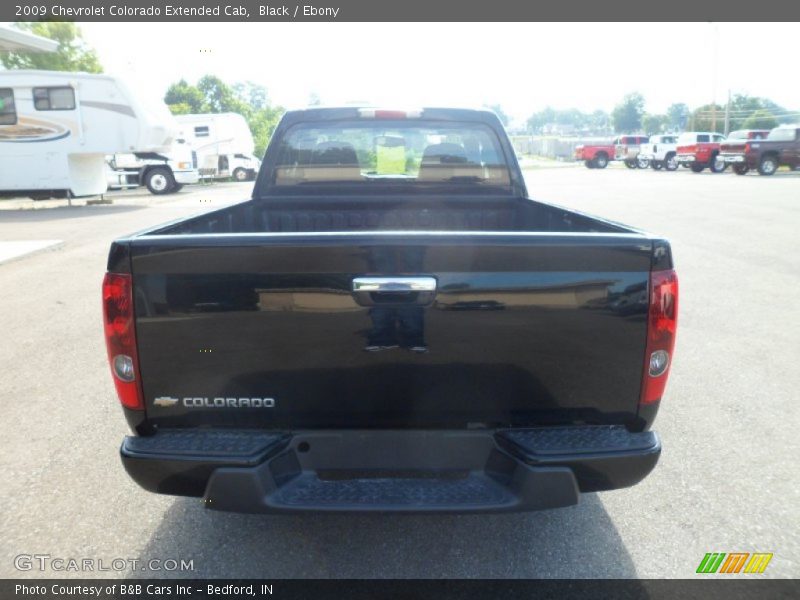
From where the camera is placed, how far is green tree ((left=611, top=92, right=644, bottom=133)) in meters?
116

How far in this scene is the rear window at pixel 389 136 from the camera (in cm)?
443

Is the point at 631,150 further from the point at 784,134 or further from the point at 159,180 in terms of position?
the point at 159,180

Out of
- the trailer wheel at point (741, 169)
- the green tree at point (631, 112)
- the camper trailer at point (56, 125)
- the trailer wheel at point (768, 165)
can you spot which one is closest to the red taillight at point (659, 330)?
the camper trailer at point (56, 125)

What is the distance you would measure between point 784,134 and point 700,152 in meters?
4.94

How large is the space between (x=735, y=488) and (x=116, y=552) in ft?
10.2

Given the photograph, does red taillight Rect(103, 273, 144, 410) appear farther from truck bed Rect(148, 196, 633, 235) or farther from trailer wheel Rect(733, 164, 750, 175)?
trailer wheel Rect(733, 164, 750, 175)

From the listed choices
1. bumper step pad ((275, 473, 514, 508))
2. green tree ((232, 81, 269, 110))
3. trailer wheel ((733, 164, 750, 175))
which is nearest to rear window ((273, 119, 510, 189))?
bumper step pad ((275, 473, 514, 508))

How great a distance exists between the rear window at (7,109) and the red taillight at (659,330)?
2171 centimetres

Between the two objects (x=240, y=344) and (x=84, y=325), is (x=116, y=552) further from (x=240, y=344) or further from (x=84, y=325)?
(x=84, y=325)

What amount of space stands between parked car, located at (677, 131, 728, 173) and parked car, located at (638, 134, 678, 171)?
223 cm

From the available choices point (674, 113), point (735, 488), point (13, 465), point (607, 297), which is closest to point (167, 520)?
point (13, 465)

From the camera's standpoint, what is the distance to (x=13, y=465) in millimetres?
3645

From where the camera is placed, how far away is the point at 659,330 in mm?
2389

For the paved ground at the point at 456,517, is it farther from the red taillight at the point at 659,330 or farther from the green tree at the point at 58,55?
the green tree at the point at 58,55
